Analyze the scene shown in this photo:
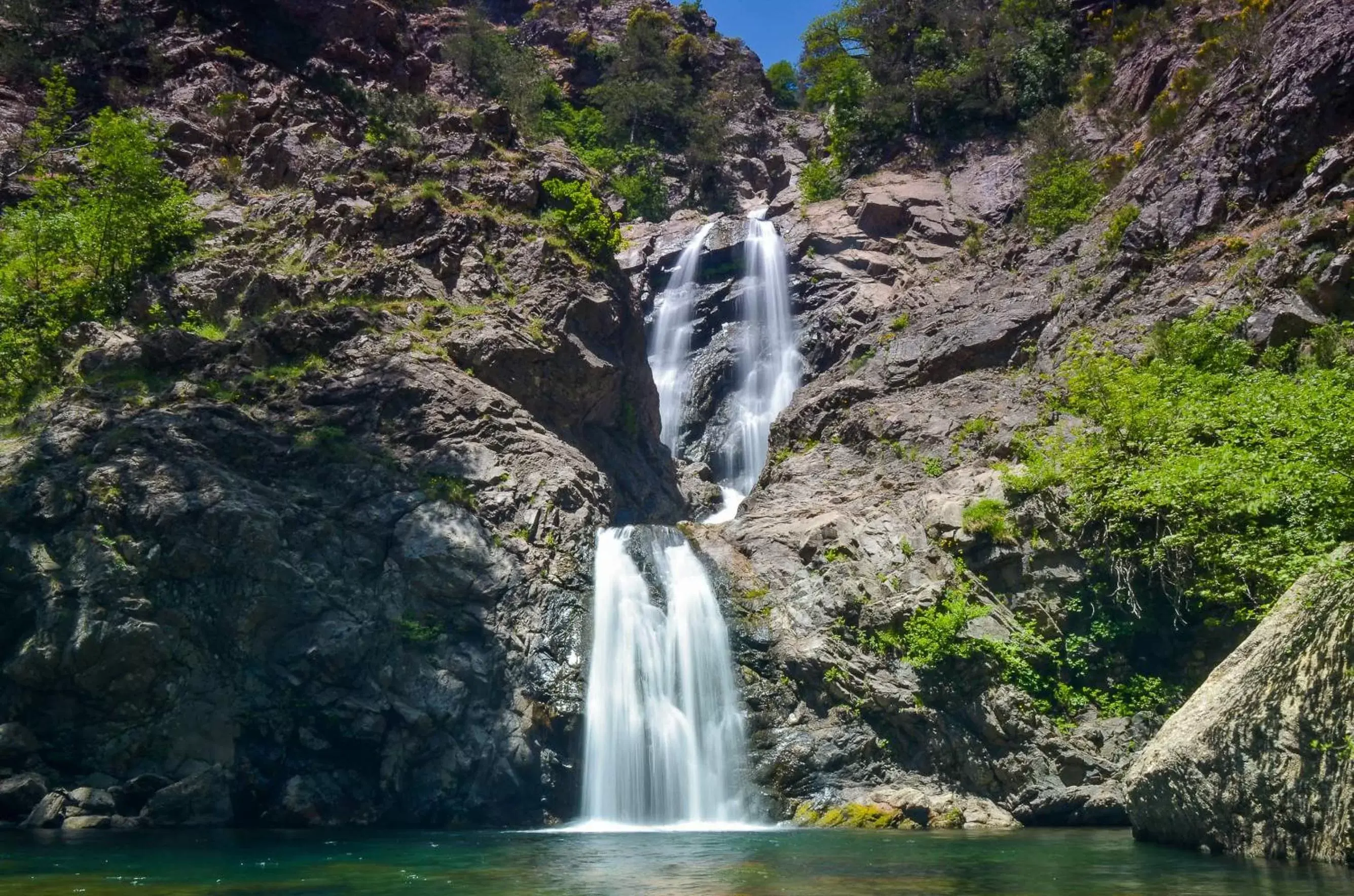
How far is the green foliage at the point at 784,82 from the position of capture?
65312mm

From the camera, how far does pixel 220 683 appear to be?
18.7m

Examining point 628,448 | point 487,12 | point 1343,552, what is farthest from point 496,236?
point 487,12

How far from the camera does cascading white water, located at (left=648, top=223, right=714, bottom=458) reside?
37.8 meters

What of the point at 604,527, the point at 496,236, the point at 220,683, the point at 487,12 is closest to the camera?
the point at 220,683

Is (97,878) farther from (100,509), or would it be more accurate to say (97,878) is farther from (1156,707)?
(1156,707)

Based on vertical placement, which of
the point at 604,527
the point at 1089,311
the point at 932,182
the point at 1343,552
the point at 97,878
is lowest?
the point at 97,878

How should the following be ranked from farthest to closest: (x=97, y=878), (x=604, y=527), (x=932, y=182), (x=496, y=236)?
(x=932, y=182), (x=496, y=236), (x=604, y=527), (x=97, y=878)

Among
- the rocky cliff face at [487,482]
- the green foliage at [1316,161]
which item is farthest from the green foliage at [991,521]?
the green foliage at [1316,161]

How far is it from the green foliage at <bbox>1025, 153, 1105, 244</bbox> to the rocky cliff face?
85 centimetres

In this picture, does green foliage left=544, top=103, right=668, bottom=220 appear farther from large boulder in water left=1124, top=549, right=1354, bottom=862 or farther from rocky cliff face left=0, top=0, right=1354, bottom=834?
large boulder in water left=1124, top=549, right=1354, bottom=862

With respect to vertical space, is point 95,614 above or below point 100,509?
below

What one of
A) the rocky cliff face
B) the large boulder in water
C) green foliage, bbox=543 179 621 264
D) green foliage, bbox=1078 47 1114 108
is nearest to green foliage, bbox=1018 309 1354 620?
the rocky cliff face

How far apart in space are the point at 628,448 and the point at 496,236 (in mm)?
7850

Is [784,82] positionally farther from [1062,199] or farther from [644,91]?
[1062,199]
